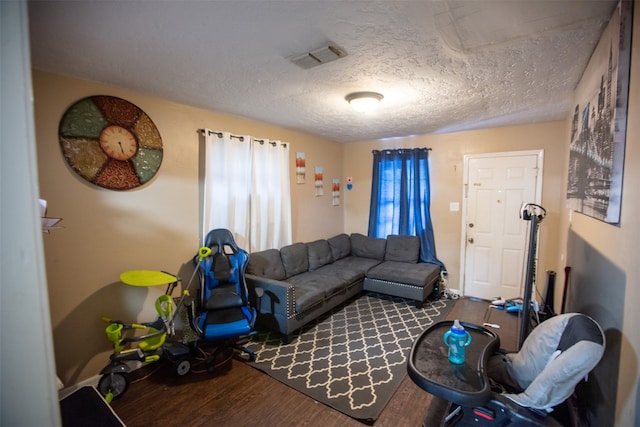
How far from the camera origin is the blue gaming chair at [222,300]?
100 inches

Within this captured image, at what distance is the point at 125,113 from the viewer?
7.97 ft

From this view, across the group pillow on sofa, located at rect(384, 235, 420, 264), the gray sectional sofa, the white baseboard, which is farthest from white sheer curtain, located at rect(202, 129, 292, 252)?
pillow on sofa, located at rect(384, 235, 420, 264)

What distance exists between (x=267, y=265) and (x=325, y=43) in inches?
99.6

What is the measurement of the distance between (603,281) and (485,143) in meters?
2.99

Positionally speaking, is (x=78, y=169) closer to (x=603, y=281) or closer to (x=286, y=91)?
(x=286, y=91)

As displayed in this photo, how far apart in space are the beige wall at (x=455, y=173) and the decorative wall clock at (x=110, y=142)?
3371 millimetres

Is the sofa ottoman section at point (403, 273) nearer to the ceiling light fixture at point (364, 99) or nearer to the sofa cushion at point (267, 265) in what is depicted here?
the sofa cushion at point (267, 265)

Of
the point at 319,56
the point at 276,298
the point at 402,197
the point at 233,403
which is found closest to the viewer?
the point at 319,56

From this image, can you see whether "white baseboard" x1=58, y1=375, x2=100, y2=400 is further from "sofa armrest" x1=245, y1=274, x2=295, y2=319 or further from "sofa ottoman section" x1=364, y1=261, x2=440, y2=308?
"sofa ottoman section" x1=364, y1=261, x2=440, y2=308

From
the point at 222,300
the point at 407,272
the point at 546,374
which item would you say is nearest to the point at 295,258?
the point at 222,300

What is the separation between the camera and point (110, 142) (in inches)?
92.7

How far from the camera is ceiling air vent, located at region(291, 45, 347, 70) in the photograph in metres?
1.73

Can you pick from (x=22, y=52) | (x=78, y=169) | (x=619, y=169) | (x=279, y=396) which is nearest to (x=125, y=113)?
(x=78, y=169)

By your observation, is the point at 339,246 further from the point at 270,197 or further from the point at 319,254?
the point at 270,197
